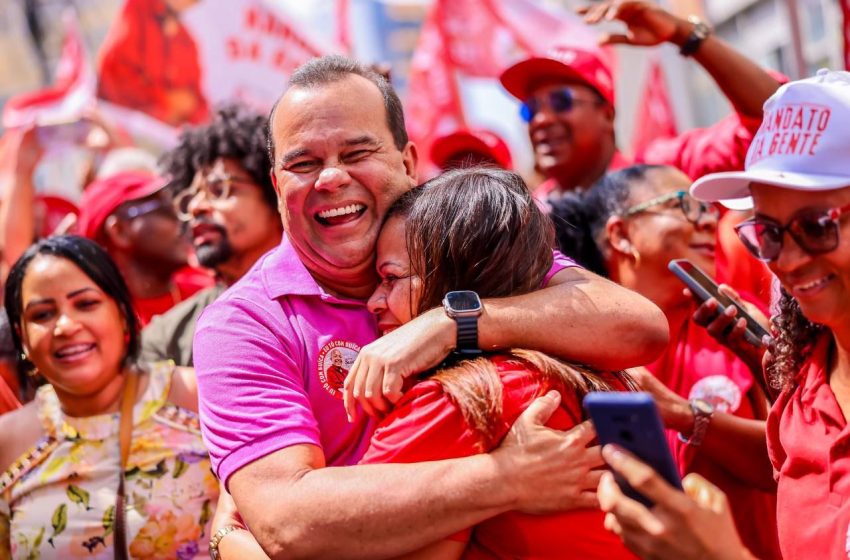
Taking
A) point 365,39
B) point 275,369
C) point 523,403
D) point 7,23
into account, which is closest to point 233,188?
point 275,369

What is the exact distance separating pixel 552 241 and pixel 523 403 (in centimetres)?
53

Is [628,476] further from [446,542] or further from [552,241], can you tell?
[552,241]

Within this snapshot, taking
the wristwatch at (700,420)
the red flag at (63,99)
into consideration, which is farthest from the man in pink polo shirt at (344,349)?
the red flag at (63,99)

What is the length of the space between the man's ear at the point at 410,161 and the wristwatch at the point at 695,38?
1532mm

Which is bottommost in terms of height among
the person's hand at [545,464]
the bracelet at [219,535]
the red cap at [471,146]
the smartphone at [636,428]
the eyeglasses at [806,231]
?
the bracelet at [219,535]

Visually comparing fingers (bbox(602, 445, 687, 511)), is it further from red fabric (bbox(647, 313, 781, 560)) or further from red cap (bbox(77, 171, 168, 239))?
red cap (bbox(77, 171, 168, 239))

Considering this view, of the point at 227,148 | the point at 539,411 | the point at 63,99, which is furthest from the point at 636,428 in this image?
the point at 63,99

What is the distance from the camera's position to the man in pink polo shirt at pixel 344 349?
218cm

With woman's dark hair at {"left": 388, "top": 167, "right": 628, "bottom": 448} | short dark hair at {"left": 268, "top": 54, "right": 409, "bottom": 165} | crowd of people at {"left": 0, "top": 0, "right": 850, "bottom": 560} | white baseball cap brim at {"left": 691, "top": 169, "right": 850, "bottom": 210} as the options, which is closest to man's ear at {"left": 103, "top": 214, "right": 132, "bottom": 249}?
crowd of people at {"left": 0, "top": 0, "right": 850, "bottom": 560}

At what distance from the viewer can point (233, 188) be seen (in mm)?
4789

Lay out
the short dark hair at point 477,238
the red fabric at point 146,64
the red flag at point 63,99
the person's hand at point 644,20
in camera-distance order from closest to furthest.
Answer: the short dark hair at point 477,238 < the person's hand at point 644,20 < the red fabric at point 146,64 < the red flag at point 63,99

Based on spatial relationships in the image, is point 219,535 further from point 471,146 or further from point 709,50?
point 471,146

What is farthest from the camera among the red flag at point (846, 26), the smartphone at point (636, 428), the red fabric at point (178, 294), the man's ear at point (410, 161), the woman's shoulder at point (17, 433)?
the red fabric at point (178, 294)

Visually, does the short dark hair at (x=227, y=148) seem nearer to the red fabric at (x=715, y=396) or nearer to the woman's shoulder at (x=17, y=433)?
the woman's shoulder at (x=17, y=433)
